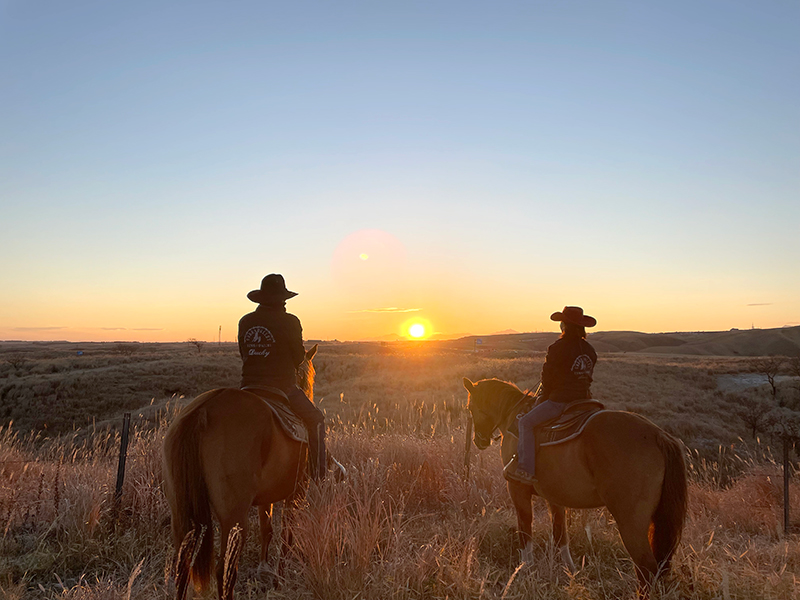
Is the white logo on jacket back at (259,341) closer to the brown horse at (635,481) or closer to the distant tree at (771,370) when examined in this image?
the brown horse at (635,481)

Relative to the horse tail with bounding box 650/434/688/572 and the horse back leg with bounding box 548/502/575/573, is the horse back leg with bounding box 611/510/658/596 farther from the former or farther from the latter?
the horse back leg with bounding box 548/502/575/573

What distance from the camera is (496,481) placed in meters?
7.87

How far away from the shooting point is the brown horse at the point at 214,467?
12.5 ft

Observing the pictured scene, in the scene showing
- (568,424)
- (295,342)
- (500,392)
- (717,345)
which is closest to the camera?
(568,424)

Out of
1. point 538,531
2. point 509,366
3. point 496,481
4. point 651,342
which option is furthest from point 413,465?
point 651,342

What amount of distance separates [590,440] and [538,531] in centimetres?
236

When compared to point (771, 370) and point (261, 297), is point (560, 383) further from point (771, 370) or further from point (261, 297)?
point (771, 370)

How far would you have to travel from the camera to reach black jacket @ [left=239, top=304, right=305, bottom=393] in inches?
192

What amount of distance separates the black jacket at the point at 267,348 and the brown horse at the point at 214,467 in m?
0.59

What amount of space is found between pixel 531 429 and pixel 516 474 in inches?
21.6

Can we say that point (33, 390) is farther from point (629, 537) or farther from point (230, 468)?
point (629, 537)

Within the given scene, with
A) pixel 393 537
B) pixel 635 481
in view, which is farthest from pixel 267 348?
pixel 635 481

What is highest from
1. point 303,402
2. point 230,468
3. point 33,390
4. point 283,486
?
point 303,402

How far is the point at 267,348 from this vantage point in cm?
489
